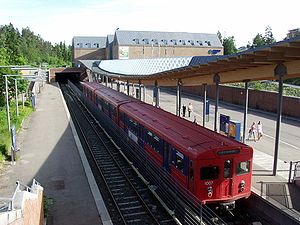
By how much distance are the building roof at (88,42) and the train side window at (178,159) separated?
96589mm

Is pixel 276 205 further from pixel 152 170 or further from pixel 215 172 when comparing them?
pixel 152 170

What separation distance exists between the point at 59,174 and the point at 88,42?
9632cm

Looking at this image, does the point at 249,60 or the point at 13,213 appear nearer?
the point at 13,213

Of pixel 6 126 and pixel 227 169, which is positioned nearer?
pixel 227 169

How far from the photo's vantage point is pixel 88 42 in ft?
355

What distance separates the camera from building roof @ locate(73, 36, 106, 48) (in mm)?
104869

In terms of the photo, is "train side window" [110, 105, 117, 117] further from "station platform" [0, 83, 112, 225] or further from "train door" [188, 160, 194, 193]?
"train door" [188, 160, 194, 193]

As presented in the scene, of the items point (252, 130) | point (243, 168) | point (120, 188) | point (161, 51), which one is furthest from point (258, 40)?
point (243, 168)

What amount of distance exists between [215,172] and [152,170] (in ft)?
11.1

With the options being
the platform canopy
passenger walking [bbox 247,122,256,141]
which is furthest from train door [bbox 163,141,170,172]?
passenger walking [bbox 247,122,256,141]

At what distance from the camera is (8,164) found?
1791cm

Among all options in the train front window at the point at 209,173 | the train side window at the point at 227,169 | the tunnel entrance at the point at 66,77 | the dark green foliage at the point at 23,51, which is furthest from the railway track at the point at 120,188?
the tunnel entrance at the point at 66,77

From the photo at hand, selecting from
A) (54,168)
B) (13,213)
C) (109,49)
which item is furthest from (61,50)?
(13,213)

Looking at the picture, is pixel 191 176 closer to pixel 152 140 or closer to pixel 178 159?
pixel 178 159
